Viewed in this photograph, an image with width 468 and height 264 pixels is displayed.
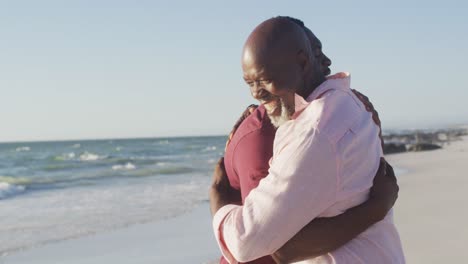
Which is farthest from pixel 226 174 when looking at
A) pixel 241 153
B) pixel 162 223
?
pixel 162 223

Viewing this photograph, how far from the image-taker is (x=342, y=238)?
4.97 ft

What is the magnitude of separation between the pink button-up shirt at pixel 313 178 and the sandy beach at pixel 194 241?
4342mm

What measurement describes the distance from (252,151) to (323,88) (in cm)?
26

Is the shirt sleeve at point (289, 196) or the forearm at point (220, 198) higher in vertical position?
the shirt sleeve at point (289, 196)

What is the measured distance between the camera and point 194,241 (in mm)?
7160

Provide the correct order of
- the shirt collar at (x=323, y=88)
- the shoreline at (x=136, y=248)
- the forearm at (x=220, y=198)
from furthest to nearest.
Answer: the shoreline at (x=136, y=248), the forearm at (x=220, y=198), the shirt collar at (x=323, y=88)

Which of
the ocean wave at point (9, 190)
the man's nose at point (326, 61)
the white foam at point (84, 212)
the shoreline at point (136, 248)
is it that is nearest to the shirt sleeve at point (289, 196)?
the man's nose at point (326, 61)

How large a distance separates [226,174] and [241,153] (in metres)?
0.17

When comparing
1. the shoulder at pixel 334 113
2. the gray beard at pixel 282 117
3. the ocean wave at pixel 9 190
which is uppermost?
the shoulder at pixel 334 113

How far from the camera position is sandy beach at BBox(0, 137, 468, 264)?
6086mm

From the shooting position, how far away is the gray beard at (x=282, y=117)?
1.59 m

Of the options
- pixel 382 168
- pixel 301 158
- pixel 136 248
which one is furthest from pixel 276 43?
pixel 136 248

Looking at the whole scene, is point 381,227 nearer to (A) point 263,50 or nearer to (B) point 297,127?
(B) point 297,127

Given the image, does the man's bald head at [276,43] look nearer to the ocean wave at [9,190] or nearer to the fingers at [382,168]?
the fingers at [382,168]
